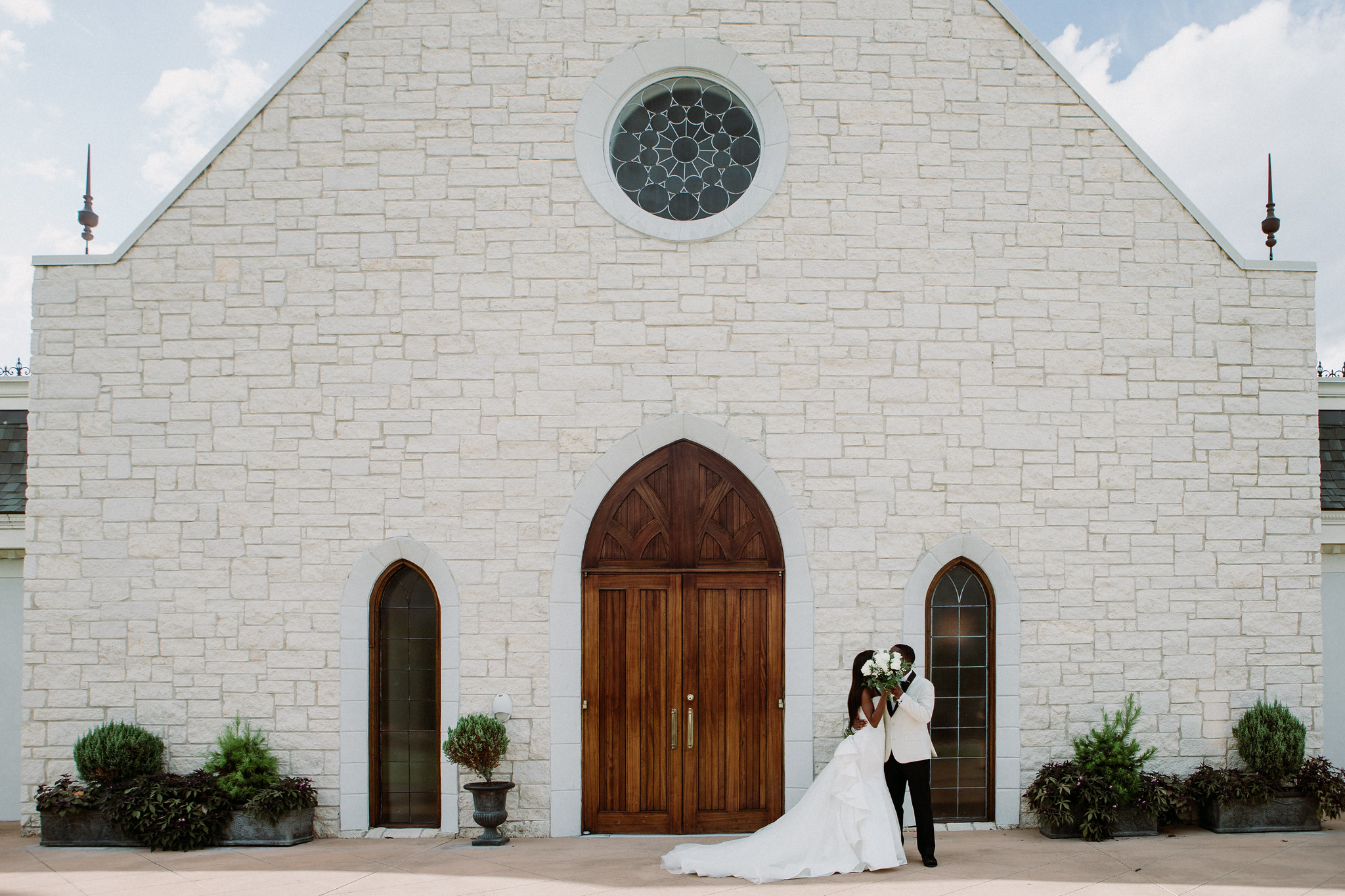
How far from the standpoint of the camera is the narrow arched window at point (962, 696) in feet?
24.9

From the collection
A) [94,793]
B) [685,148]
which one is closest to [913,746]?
[685,148]

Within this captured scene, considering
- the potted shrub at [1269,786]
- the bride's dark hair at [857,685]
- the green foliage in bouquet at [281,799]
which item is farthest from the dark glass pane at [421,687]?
the potted shrub at [1269,786]

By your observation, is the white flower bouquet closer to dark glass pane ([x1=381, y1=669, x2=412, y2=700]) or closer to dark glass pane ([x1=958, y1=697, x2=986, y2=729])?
dark glass pane ([x1=958, y1=697, x2=986, y2=729])

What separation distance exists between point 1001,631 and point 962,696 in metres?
0.66

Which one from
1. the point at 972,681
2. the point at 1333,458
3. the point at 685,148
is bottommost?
the point at 972,681

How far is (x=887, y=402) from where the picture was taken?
762 centimetres

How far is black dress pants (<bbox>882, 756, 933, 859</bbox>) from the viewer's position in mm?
6465

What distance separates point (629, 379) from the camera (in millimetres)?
7594

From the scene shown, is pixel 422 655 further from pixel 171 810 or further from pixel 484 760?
pixel 171 810

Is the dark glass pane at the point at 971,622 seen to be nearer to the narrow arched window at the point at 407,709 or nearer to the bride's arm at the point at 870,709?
the bride's arm at the point at 870,709

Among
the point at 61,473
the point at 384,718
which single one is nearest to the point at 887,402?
the point at 384,718

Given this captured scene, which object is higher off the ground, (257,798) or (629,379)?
(629,379)

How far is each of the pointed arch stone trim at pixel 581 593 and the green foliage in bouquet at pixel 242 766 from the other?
2343 millimetres

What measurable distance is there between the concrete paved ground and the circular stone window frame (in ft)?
16.7
